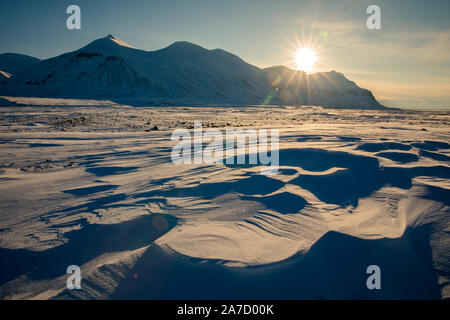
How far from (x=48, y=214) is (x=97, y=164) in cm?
166

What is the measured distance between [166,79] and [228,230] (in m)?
68.2

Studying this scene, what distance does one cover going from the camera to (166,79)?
63.8m

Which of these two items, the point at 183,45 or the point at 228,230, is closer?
the point at 228,230

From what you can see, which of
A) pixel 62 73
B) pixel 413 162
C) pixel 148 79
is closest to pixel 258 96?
pixel 148 79

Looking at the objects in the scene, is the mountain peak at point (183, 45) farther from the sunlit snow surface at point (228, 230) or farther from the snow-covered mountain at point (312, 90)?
the sunlit snow surface at point (228, 230)

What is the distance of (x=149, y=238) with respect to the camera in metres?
1.74

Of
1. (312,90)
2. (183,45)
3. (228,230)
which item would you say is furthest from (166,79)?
(228,230)

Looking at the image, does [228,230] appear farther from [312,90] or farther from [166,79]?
[312,90]

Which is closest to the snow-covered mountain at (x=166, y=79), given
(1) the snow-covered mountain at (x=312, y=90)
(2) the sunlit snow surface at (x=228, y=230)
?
(1) the snow-covered mountain at (x=312, y=90)

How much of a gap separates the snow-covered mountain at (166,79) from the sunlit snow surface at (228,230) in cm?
3813

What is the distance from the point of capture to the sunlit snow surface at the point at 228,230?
133 centimetres

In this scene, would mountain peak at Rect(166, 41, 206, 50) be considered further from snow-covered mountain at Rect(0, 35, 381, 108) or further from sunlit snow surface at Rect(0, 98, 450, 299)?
sunlit snow surface at Rect(0, 98, 450, 299)

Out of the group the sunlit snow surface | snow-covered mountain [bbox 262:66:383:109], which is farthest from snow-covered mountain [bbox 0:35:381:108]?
the sunlit snow surface

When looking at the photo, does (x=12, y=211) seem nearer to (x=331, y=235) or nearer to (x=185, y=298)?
(x=185, y=298)
